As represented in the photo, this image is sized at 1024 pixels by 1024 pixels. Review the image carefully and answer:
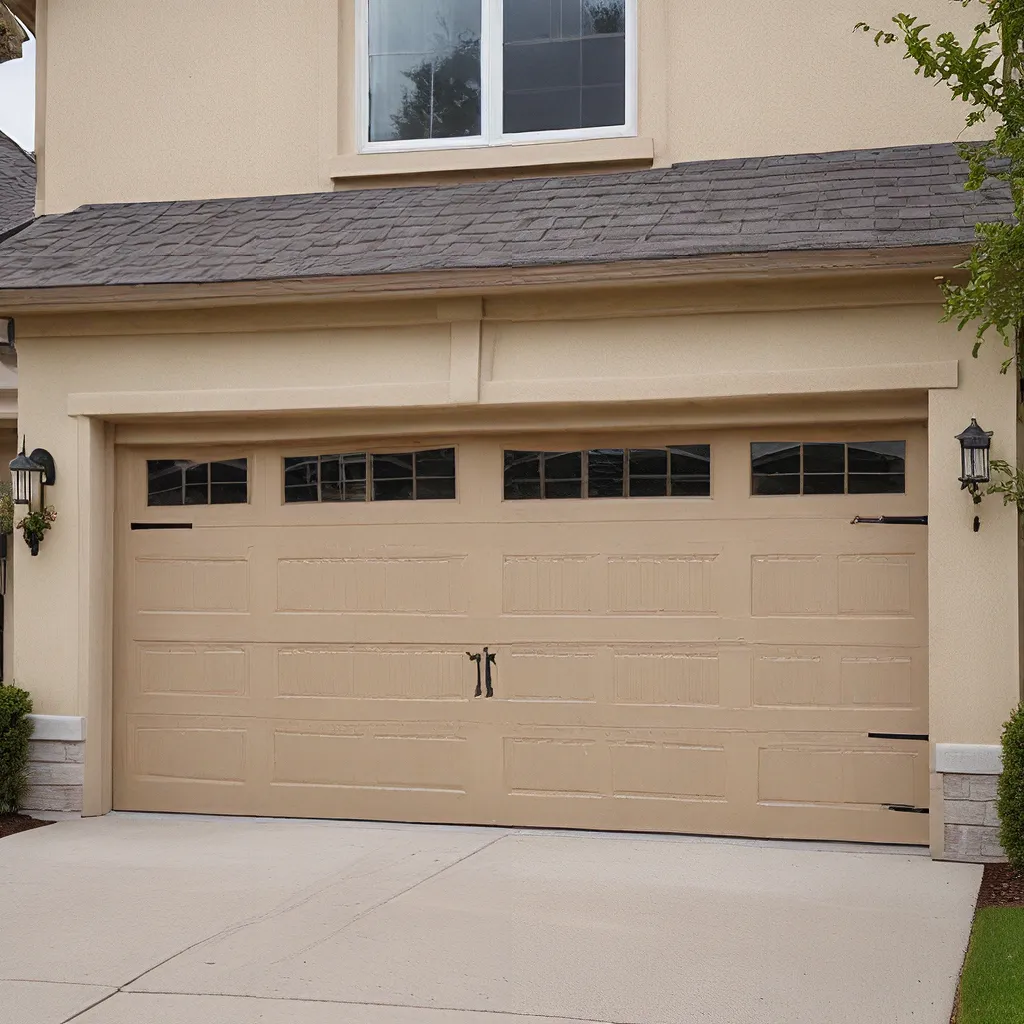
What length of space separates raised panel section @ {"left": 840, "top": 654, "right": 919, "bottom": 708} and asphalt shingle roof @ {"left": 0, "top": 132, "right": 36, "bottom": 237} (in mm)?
6792

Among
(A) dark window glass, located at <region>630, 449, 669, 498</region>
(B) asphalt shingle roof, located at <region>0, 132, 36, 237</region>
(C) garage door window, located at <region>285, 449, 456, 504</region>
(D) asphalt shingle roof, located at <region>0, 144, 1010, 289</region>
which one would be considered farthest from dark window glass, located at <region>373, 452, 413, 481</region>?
(B) asphalt shingle roof, located at <region>0, 132, 36, 237</region>

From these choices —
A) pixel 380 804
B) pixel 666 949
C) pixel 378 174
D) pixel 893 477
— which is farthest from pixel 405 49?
pixel 666 949

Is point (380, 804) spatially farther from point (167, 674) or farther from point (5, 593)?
point (5, 593)

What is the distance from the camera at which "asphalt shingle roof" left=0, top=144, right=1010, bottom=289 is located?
25.0 ft

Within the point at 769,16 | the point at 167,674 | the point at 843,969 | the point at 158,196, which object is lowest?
the point at 843,969

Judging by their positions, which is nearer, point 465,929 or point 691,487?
point 465,929

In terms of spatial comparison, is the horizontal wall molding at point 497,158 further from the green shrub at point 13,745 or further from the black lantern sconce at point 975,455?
the green shrub at point 13,745

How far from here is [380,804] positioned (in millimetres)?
8602

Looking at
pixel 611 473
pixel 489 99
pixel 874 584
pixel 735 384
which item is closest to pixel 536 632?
pixel 611 473

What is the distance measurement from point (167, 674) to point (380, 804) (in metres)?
1.70

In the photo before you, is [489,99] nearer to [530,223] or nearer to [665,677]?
[530,223]

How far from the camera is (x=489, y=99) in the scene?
903cm

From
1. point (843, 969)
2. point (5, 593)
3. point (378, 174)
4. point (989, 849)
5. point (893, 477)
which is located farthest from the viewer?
point (5, 593)

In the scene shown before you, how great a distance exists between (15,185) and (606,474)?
6.93m
